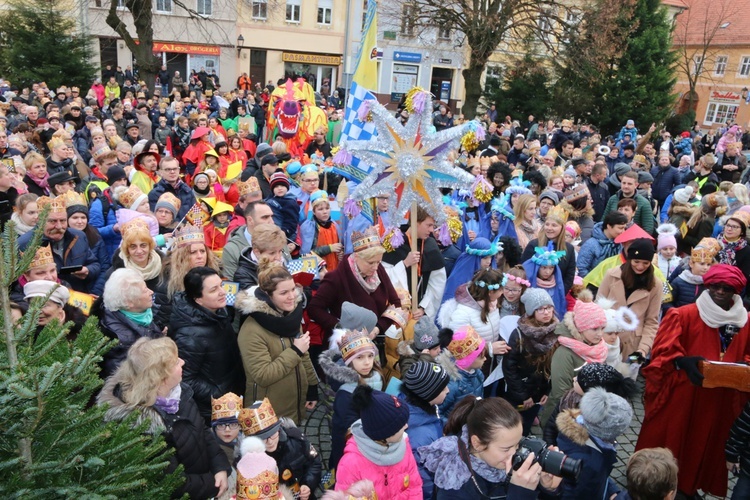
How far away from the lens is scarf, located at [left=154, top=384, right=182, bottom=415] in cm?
291

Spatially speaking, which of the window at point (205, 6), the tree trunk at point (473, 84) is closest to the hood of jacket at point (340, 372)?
the tree trunk at point (473, 84)

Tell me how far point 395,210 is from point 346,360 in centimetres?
192

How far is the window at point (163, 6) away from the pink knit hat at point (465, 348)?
35.5 meters

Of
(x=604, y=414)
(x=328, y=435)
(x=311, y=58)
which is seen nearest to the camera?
(x=604, y=414)

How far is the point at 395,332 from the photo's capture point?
4.55 metres

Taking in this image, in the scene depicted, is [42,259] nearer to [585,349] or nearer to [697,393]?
[585,349]

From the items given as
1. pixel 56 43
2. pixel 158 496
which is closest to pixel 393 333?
pixel 158 496

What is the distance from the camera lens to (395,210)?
5.14m

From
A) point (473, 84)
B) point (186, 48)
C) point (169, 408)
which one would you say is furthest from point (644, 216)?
point (186, 48)

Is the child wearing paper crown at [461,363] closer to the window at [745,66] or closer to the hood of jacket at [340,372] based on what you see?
the hood of jacket at [340,372]

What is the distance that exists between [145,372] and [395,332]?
85.0 inches

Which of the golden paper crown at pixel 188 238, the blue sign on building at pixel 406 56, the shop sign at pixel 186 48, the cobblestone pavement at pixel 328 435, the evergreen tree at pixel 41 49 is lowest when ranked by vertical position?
the cobblestone pavement at pixel 328 435

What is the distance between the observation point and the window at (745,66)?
40812 mm

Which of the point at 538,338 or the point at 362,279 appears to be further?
the point at 362,279
